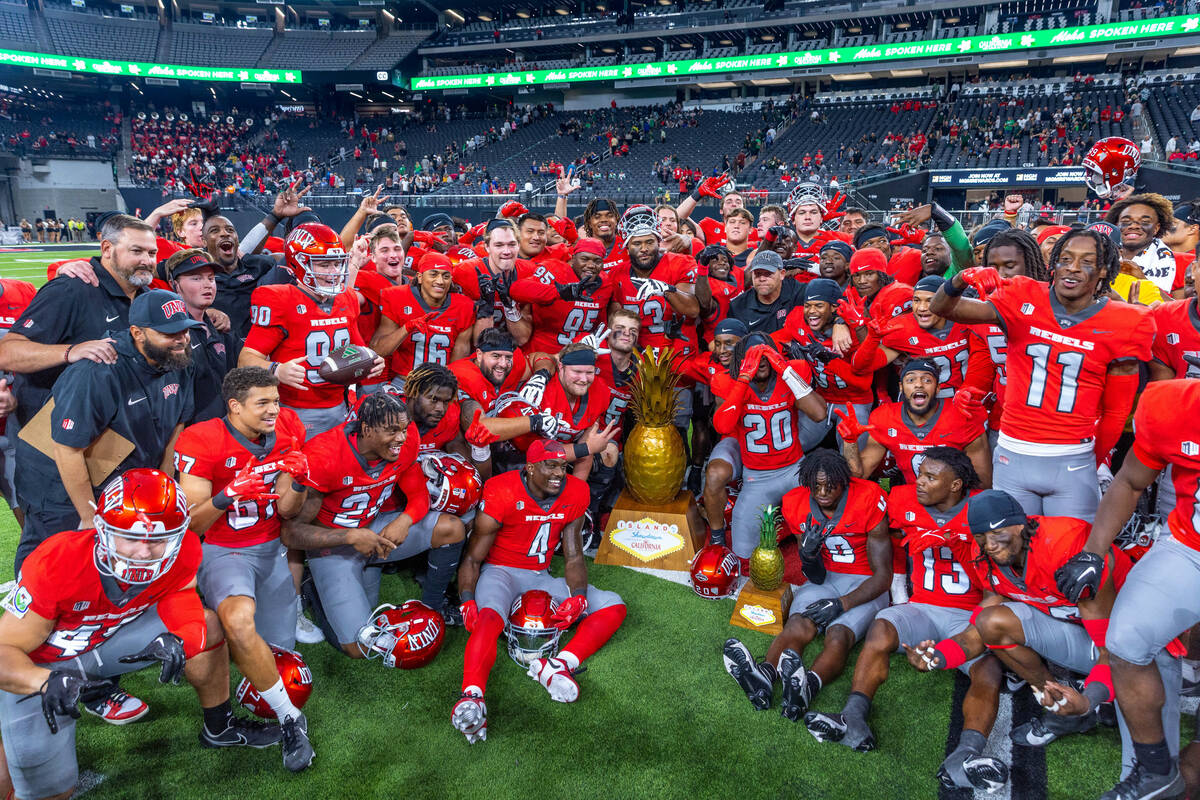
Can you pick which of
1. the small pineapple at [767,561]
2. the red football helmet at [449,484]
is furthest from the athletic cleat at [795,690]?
the red football helmet at [449,484]

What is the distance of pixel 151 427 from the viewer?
3.70m

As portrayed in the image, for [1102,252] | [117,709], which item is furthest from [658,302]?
[117,709]

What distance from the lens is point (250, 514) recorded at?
3.92 meters

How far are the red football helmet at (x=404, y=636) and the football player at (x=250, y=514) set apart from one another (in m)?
0.46

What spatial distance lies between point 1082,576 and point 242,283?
5.47m

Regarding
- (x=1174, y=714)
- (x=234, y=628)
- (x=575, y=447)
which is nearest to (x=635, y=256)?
(x=575, y=447)

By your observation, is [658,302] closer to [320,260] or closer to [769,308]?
[769,308]

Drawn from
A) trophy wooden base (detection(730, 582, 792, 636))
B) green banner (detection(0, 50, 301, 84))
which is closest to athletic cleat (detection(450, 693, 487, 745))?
trophy wooden base (detection(730, 582, 792, 636))

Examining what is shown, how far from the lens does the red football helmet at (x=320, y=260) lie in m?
4.86

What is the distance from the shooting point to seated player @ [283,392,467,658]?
4047 mm

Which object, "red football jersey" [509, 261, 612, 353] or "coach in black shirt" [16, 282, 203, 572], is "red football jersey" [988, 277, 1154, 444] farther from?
"coach in black shirt" [16, 282, 203, 572]

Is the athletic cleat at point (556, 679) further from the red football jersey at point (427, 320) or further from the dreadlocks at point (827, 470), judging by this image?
the red football jersey at point (427, 320)

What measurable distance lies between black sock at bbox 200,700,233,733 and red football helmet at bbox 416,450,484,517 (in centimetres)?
159

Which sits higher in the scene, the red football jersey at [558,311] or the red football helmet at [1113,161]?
the red football helmet at [1113,161]
